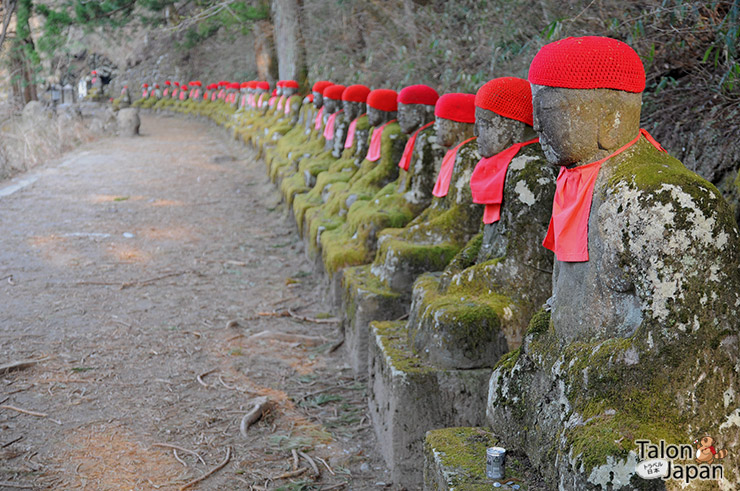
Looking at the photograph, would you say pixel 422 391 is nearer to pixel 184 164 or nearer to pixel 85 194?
pixel 85 194

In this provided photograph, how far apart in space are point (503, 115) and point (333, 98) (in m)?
5.43

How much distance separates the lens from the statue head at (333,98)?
8.60 meters

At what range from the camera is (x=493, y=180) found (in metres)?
3.36

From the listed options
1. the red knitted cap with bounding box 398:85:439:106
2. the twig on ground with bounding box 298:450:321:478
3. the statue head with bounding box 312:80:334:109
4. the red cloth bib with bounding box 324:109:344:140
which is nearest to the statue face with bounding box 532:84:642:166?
the twig on ground with bounding box 298:450:321:478

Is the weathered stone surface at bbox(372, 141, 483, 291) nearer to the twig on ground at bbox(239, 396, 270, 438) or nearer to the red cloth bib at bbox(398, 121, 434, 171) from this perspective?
the red cloth bib at bbox(398, 121, 434, 171)

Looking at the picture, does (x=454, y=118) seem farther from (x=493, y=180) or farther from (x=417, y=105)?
(x=493, y=180)

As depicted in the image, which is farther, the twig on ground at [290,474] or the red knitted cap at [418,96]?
the red knitted cap at [418,96]

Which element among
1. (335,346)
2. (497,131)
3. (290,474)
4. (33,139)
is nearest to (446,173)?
(497,131)

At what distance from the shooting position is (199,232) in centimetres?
888

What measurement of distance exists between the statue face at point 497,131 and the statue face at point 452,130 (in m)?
0.98

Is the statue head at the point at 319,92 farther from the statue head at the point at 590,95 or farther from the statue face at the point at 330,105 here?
the statue head at the point at 590,95

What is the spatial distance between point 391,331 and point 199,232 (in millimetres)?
5400

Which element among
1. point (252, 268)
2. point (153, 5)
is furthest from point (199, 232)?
point (153, 5)

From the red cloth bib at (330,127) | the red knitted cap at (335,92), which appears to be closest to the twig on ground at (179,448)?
the red cloth bib at (330,127)
